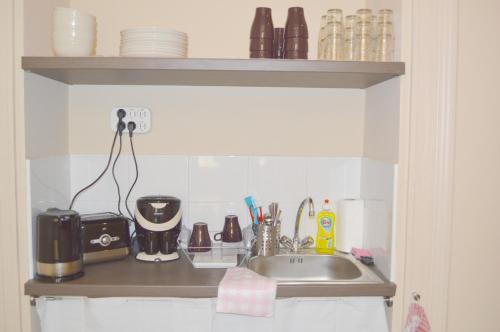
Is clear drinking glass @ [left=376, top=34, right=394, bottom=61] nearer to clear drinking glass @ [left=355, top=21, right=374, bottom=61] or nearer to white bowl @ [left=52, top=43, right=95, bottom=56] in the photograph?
clear drinking glass @ [left=355, top=21, right=374, bottom=61]

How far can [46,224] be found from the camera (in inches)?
52.5

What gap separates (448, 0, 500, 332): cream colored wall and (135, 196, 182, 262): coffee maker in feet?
3.10

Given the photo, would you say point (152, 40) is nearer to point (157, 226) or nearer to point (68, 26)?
point (68, 26)

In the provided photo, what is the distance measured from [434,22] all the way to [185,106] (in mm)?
935

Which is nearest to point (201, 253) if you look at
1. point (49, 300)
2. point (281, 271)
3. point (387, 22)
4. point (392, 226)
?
point (281, 271)

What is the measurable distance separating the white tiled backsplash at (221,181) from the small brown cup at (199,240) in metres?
0.11

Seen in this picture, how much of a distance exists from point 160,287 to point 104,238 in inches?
13.2

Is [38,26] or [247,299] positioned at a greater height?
[38,26]

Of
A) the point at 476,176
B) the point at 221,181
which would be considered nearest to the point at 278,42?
the point at 221,181

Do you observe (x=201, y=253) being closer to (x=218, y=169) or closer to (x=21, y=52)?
(x=218, y=169)

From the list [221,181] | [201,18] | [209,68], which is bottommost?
[221,181]

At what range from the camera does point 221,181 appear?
1.75 meters

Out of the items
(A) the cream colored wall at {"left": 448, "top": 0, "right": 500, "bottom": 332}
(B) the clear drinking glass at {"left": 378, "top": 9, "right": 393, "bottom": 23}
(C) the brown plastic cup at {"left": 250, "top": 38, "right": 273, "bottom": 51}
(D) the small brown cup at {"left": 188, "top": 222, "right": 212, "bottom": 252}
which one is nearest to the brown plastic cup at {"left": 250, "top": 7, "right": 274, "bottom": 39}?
(C) the brown plastic cup at {"left": 250, "top": 38, "right": 273, "bottom": 51}

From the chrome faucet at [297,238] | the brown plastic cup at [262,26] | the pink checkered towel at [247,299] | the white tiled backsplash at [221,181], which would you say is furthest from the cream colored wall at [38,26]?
the chrome faucet at [297,238]
